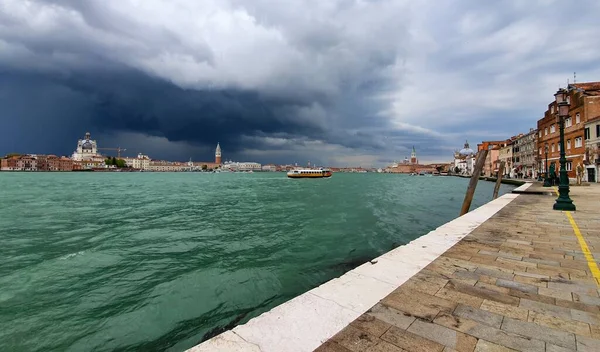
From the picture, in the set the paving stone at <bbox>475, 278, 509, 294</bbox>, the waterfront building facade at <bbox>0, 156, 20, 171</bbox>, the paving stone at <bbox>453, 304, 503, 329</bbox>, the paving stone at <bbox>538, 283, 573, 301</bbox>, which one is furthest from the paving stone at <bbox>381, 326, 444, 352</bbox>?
the waterfront building facade at <bbox>0, 156, 20, 171</bbox>

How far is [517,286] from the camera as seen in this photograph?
3797mm

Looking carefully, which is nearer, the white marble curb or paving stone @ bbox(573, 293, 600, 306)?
the white marble curb

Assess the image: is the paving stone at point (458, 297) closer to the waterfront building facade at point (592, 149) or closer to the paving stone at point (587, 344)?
the paving stone at point (587, 344)

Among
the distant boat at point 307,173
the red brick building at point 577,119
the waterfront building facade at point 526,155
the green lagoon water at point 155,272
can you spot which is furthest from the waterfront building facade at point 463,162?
the green lagoon water at point 155,272

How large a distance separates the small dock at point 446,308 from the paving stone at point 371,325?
0.01m

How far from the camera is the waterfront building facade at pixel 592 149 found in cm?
3010

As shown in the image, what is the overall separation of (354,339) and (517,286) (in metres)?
2.75

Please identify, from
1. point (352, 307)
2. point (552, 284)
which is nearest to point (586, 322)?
point (552, 284)

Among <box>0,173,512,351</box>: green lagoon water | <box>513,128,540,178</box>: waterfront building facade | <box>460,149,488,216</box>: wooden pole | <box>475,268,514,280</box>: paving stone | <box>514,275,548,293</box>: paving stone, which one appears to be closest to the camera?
<box>514,275,548,293</box>: paving stone

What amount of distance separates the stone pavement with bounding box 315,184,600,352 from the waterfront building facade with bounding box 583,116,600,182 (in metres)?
36.2

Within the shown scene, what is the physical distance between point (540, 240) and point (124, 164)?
231044 millimetres

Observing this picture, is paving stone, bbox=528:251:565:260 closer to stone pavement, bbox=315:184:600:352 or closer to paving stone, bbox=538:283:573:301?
stone pavement, bbox=315:184:600:352

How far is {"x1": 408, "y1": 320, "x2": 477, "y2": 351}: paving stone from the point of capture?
2.49 meters

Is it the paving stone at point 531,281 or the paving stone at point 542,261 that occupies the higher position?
the paving stone at point 531,281
